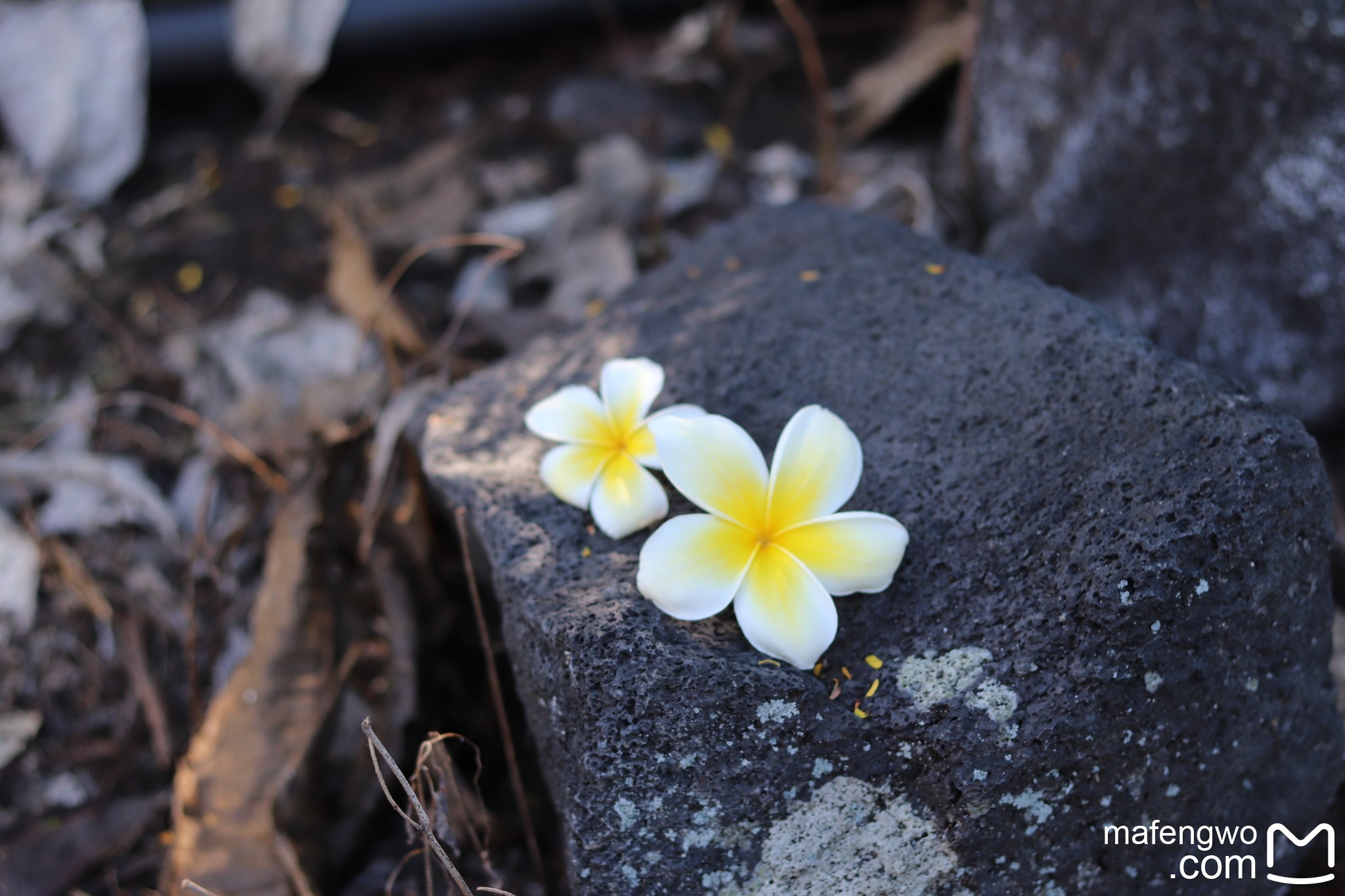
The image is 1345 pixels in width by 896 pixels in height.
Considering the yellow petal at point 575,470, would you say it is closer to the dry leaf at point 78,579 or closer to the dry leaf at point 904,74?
the dry leaf at point 78,579

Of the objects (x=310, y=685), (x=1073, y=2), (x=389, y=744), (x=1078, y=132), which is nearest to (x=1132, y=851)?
(x=389, y=744)

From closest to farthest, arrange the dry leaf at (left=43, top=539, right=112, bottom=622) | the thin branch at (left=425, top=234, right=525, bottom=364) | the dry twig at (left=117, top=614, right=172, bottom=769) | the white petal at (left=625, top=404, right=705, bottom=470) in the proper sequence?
the white petal at (left=625, top=404, right=705, bottom=470) < the dry twig at (left=117, top=614, right=172, bottom=769) < the thin branch at (left=425, top=234, right=525, bottom=364) < the dry leaf at (left=43, top=539, right=112, bottom=622)

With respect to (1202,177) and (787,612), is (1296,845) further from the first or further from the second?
(1202,177)

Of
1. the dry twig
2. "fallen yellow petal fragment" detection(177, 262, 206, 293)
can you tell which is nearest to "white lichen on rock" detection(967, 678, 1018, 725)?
the dry twig

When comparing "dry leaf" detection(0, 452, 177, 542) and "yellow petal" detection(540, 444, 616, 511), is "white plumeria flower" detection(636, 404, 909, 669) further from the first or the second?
"dry leaf" detection(0, 452, 177, 542)

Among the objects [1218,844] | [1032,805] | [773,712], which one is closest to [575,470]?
[773,712]

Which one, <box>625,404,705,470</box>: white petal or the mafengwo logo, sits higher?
<box>625,404,705,470</box>: white petal

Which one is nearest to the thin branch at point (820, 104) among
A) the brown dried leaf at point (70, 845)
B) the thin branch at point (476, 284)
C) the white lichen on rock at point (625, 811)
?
the thin branch at point (476, 284)
